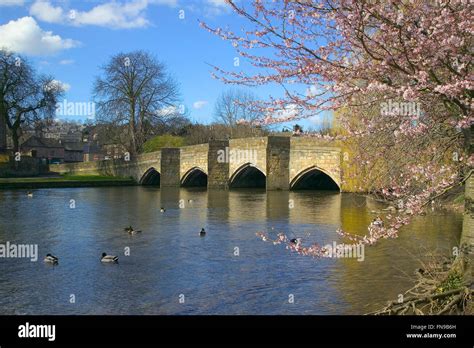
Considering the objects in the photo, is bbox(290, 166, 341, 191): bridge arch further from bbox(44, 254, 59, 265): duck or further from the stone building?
the stone building

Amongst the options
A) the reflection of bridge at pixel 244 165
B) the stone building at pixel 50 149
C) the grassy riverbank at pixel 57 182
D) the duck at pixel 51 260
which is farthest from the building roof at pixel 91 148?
the duck at pixel 51 260

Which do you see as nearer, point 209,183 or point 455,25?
point 455,25

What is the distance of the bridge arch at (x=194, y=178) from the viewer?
45.5 meters

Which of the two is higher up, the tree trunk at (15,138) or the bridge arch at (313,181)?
the tree trunk at (15,138)

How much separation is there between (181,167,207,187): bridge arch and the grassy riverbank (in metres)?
6.38

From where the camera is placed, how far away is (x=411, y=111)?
695 cm

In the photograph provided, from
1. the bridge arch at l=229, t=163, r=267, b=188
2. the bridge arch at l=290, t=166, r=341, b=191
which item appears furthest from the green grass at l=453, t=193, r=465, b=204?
the bridge arch at l=229, t=163, r=267, b=188

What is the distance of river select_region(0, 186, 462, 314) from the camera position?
344 inches

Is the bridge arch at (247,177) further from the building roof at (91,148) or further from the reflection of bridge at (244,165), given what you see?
the building roof at (91,148)

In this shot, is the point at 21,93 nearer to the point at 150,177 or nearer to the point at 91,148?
the point at 150,177

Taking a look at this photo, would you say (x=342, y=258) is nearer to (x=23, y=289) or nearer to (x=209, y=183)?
(x=23, y=289)

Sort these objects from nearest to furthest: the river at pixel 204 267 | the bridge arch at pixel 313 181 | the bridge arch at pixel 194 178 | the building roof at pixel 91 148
Answer: 1. the river at pixel 204 267
2. the bridge arch at pixel 313 181
3. the bridge arch at pixel 194 178
4. the building roof at pixel 91 148
